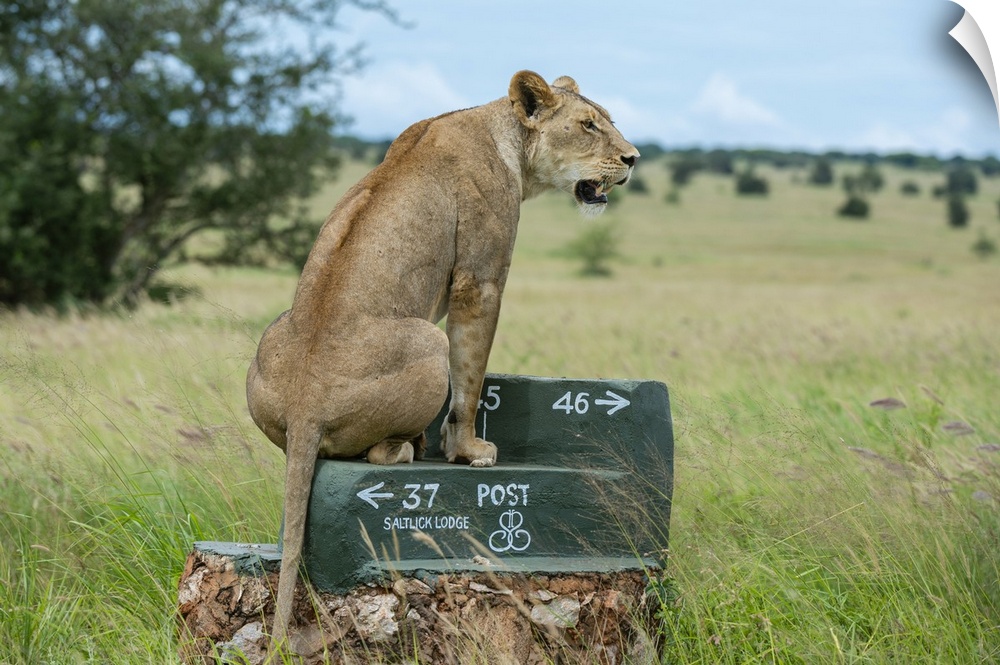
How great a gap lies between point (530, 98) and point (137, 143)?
15.6 meters

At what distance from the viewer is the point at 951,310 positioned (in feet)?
86.4

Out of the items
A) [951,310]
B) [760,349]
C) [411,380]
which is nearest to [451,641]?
[411,380]

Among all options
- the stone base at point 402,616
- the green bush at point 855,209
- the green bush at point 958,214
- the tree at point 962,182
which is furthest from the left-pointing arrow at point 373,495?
the tree at point 962,182

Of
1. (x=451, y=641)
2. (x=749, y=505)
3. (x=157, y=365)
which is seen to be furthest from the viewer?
(x=157, y=365)

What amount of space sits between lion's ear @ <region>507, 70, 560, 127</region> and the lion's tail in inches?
79.0

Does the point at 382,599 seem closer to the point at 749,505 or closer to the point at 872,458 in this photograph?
the point at 749,505

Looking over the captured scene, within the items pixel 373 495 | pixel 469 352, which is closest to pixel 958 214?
pixel 469 352

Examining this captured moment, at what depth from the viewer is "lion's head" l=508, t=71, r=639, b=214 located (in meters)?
6.07

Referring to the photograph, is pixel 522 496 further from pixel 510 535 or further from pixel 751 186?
pixel 751 186

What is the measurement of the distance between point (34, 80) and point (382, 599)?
16.7m

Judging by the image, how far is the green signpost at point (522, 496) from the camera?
5.24 metres

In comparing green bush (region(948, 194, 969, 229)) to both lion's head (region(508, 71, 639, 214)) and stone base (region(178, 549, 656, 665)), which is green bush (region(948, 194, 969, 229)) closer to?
lion's head (region(508, 71, 639, 214))

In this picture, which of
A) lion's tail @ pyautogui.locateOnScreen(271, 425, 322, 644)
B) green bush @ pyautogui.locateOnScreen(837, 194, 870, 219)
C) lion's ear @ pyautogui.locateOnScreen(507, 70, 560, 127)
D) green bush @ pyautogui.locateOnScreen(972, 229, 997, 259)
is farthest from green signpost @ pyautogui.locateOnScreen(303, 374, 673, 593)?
green bush @ pyautogui.locateOnScreen(837, 194, 870, 219)

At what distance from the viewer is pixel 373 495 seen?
17.3 ft
